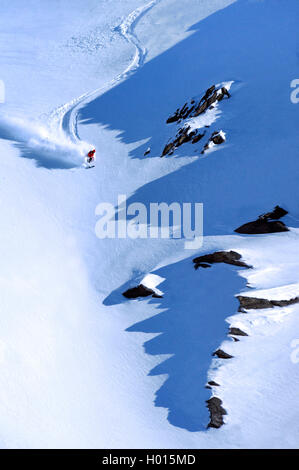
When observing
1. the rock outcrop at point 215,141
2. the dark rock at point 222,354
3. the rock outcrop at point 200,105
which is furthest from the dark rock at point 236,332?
the rock outcrop at point 200,105

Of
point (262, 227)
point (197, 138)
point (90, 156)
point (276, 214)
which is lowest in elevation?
point (262, 227)

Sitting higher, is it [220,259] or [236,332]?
[220,259]

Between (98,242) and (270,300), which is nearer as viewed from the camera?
(270,300)

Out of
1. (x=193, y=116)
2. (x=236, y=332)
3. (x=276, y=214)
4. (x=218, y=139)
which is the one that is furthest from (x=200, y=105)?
(x=236, y=332)

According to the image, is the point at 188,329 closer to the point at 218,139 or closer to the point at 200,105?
the point at 218,139
